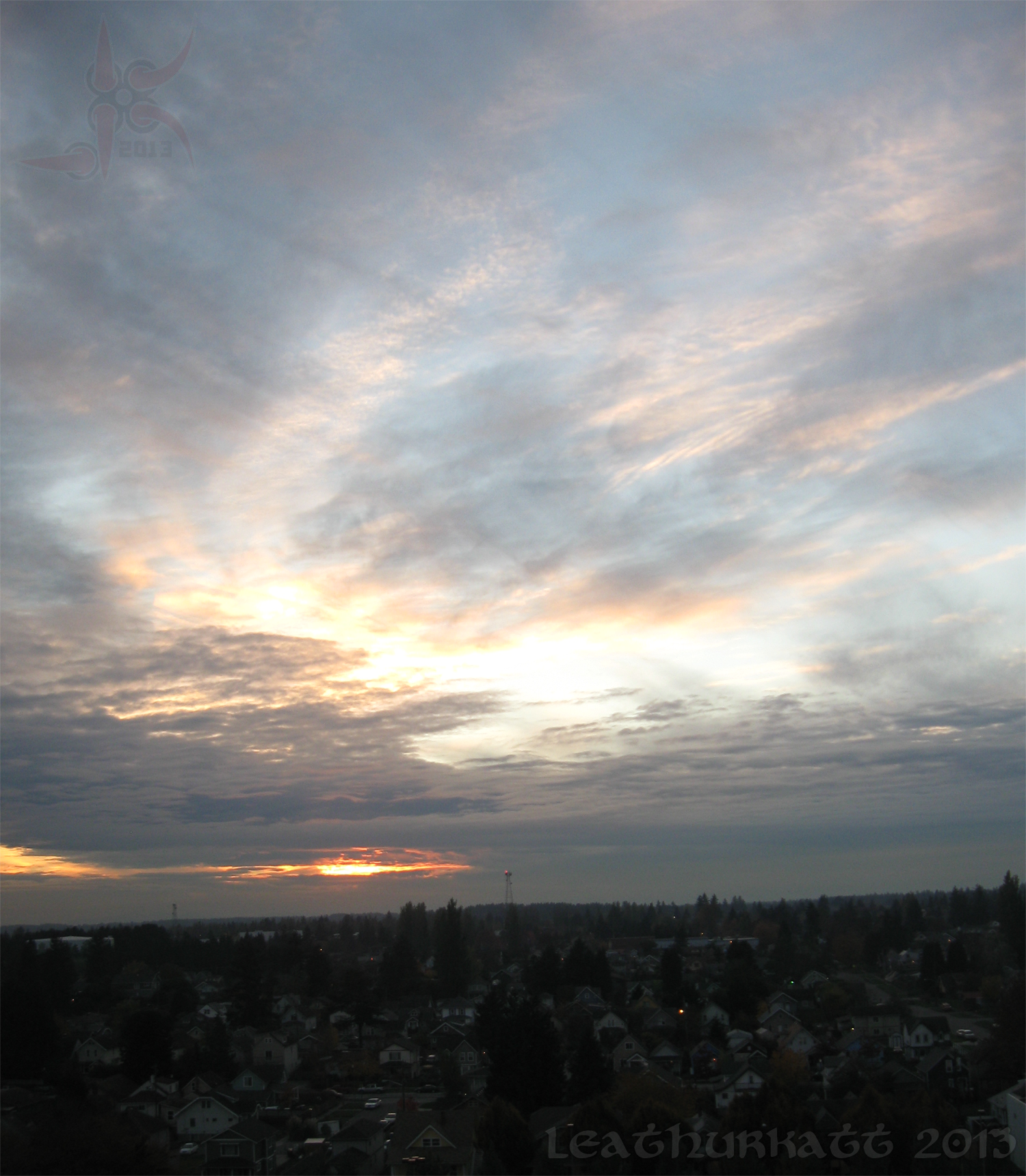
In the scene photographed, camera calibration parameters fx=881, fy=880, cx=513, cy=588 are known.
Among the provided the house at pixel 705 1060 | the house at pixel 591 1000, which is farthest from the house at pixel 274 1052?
the house at pixel 705 1060

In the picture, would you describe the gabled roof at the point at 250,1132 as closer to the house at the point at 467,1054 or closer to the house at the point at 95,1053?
the house at the point at 95,1053

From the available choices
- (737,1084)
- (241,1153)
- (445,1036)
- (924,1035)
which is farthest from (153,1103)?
(924,1035)

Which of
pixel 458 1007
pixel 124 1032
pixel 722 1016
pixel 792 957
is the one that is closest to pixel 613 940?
pixel 792 957

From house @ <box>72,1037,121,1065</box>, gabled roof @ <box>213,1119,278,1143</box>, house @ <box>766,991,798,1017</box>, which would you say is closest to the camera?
gabled roof @ <box>213,1119,278,1143</box>

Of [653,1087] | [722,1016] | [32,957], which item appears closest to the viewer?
[653,1087]

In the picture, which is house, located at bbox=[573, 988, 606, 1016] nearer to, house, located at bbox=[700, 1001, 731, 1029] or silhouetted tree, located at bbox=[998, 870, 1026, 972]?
house, located at bbox=[700, 1001, 731, 1029]

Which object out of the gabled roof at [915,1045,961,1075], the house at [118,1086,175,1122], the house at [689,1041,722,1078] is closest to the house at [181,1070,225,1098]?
the house at [118,1086,175,1122]

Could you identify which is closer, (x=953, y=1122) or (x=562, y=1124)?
(x=953, y=1122)

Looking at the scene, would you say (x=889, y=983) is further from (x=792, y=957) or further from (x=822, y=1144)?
(x=822, y=1144)
